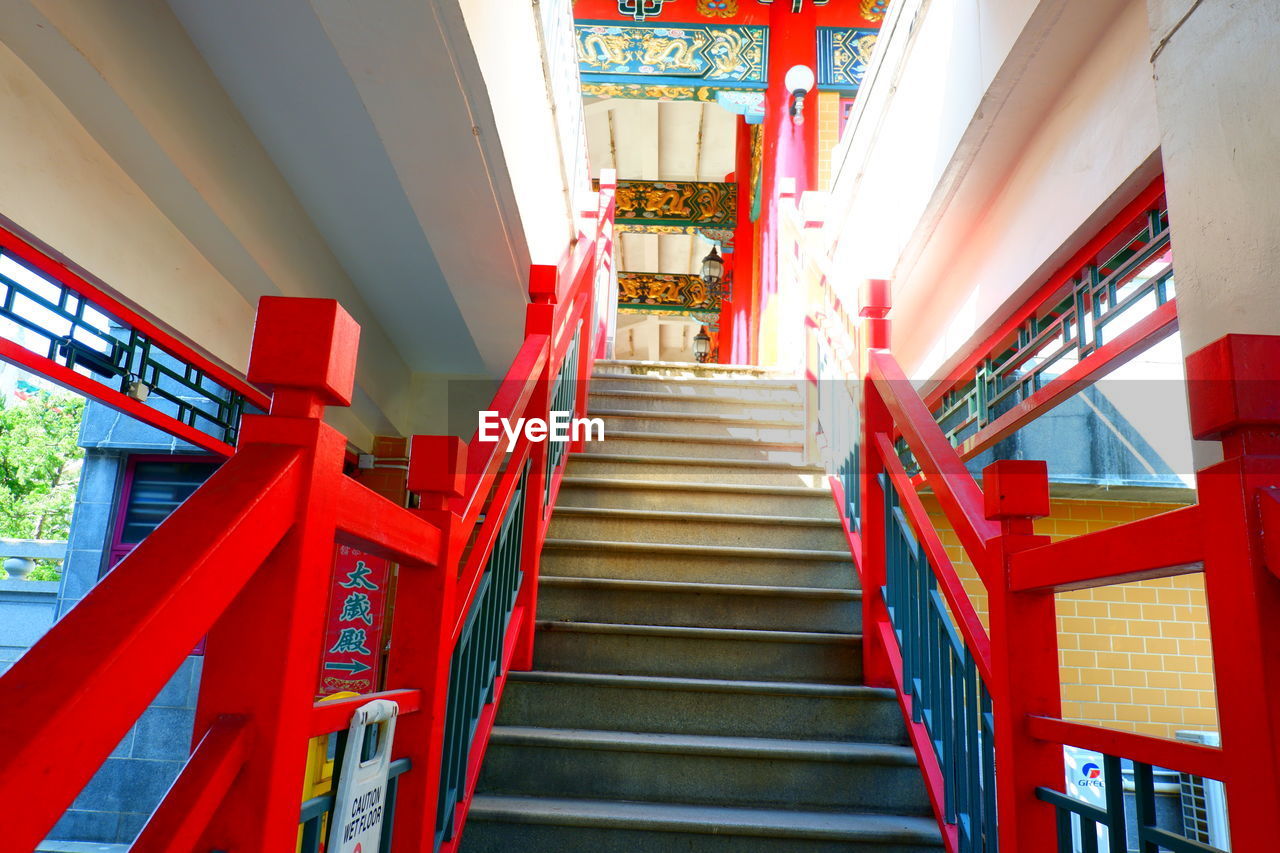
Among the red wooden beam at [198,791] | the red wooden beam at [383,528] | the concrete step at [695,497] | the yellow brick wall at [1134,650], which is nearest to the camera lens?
the red wooden beam at [198,791]

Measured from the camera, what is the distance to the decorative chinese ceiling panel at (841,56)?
6.94 meters

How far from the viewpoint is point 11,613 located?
6.79 meters

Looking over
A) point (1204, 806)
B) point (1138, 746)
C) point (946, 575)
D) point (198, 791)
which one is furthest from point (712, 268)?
point (198, 791)

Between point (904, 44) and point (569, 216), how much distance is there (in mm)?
2046

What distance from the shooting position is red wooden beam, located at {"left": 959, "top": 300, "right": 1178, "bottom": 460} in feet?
7.24

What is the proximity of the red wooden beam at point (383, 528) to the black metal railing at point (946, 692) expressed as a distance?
3.65 feet

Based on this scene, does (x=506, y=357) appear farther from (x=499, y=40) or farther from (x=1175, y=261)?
(x=1175, y=261)

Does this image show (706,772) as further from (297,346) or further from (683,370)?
(683,370)

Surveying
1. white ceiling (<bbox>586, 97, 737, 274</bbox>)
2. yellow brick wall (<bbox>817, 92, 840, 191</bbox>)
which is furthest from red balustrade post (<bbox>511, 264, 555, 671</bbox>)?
white ceiling (<bbox>586, 97, 737, 274</bbox>)

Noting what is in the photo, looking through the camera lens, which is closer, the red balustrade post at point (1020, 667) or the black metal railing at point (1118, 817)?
the black metal railing at point (1118, 817)

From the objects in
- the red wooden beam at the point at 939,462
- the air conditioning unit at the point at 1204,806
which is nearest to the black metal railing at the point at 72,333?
the red wooden beam at the point at 939,462

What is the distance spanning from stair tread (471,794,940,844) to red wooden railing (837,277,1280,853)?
159 mm

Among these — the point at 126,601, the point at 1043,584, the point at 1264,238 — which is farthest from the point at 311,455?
the point at 1264,238

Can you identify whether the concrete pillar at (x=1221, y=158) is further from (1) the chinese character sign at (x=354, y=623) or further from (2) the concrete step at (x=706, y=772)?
(1) the chinese character sign at (x=354, y=623)
